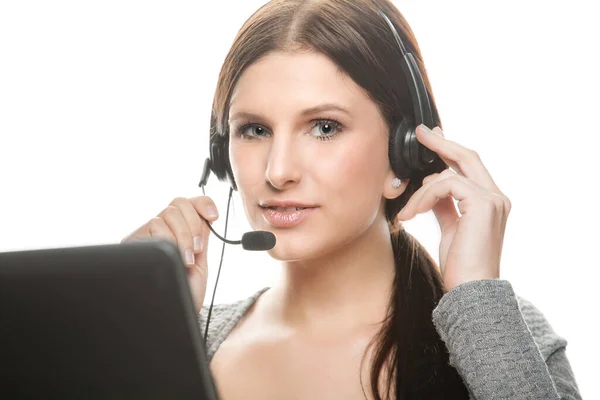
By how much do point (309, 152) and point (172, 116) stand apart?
40.3 inches

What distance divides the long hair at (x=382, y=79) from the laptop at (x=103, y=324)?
2.64ft

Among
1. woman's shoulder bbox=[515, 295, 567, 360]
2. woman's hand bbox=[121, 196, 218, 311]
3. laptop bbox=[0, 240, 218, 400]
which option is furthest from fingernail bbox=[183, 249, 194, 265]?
laptop bbox=[0, 240, 218, 400]

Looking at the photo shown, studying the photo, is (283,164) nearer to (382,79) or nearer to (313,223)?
(313,223)

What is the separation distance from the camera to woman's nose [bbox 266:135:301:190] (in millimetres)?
1308

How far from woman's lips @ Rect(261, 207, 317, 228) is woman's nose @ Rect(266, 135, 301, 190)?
5 cm

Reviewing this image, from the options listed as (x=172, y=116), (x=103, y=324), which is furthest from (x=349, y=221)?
(x=172, y=116)

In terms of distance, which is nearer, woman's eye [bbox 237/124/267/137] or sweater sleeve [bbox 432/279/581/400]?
sweater sleeve [bbox 432/279/581/400]

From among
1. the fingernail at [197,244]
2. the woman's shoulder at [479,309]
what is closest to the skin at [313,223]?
the fingernail at [197,244]

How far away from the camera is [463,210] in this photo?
4.31 feet

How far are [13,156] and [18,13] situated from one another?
1.46ft

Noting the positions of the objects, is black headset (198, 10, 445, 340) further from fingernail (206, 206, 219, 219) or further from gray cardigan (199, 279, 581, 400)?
gray cardigan (199, 279, 581, 400)

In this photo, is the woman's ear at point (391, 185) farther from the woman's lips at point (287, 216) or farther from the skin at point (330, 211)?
the woman's lips at point (287, 216)

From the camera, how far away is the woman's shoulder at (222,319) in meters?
1.63

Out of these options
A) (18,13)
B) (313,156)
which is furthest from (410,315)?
(18,13)
